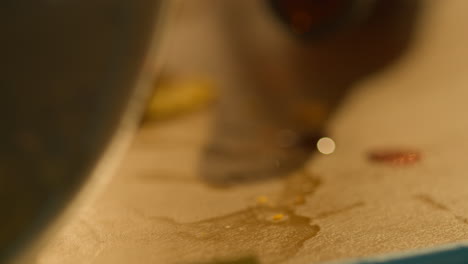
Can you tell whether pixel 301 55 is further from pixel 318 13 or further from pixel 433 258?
pixel 433 258

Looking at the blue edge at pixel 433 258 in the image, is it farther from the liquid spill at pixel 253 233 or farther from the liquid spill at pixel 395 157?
the liquid spill at pixel 395 157

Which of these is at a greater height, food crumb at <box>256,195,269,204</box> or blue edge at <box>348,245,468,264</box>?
blue edge at <box>348,245,468,264</box>

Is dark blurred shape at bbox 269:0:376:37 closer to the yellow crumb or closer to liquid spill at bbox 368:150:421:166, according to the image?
the yellow crumb

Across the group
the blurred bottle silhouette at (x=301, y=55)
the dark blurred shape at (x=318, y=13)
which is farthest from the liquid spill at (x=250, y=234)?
the dark blurred shape at (x=318, y=13)

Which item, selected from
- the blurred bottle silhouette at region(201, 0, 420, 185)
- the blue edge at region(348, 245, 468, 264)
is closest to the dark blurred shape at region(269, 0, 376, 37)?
the blurred bottle silhouette at region(201, 0, 420, 185)

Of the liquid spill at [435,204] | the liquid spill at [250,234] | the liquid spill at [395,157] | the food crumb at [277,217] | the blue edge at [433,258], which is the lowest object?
the liquid spill at [250,234]

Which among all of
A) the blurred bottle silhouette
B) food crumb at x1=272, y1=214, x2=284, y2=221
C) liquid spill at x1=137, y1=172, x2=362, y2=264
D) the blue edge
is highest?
the blurred bottle silhouette

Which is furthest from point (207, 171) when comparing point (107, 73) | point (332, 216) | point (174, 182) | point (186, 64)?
point (186, 64)

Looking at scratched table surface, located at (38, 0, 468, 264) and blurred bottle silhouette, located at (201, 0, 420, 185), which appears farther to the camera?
blurred bottle silhouette, located at (201, 0, 420, 185)
